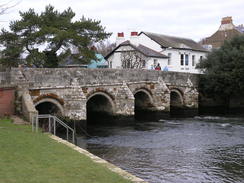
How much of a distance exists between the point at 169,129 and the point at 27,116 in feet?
35.2

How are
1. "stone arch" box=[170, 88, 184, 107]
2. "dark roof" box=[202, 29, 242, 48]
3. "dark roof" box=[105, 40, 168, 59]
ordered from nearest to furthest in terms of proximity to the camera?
"stone arch" box=[170, 88, 184, 107]
"dark roof" box=[105, 40, 168, 59]
"dark roof" box=[202, 29, 242, 48]

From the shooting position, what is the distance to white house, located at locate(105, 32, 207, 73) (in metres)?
41.8

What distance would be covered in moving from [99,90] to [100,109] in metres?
2.94

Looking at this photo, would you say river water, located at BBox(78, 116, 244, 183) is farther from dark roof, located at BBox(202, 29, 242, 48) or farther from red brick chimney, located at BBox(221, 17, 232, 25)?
red brick chimney, located at BBox(221, 17, 232, 25)

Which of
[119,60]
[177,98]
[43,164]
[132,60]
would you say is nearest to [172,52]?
[132,60]

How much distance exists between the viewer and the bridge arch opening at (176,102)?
34.8 metres

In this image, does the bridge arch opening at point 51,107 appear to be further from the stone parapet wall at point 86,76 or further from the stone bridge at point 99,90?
the stone parapet wall at point 86,76

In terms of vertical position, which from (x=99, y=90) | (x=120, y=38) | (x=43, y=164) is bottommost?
(x=43, y=164)

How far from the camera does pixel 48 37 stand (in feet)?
104

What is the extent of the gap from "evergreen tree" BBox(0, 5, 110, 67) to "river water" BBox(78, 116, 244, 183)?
33.5ft

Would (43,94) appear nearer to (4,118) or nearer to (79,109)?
(79,109)

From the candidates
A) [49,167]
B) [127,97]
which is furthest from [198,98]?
[49,167]

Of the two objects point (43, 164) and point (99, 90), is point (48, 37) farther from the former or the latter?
point (43, 164)

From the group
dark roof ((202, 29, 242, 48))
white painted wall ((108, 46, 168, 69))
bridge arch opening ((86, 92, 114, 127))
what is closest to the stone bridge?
bridge arch opening ((86, 92, 114, 127))
